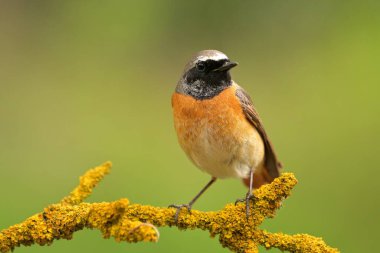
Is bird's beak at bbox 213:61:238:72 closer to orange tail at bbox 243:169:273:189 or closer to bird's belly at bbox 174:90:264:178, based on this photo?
bird's belly at bbox 174:90:264:178

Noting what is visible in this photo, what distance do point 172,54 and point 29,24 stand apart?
1.62 m

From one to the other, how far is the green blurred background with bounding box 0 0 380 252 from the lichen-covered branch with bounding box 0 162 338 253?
2.10 m

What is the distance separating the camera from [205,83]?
156 inches

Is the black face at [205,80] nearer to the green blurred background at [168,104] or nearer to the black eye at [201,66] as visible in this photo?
the black eye at [201,66]

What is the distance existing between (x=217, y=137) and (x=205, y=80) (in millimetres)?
289

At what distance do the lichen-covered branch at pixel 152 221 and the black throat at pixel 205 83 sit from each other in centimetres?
99

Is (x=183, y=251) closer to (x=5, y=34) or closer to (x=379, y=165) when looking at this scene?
(x=379, y=165)

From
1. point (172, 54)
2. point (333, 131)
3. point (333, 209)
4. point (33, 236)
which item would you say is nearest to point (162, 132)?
point (172, 54)

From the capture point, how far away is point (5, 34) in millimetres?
8086

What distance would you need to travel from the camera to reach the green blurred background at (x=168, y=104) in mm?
5789

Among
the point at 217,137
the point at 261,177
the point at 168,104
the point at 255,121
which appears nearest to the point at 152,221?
the point at 217,137

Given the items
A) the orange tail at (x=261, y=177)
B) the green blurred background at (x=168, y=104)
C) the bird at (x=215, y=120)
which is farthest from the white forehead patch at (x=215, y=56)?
the green blurred background at (x=168, y=104)

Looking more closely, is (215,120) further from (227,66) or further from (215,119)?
(227,66)

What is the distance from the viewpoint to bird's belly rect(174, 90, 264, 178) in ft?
12.7
